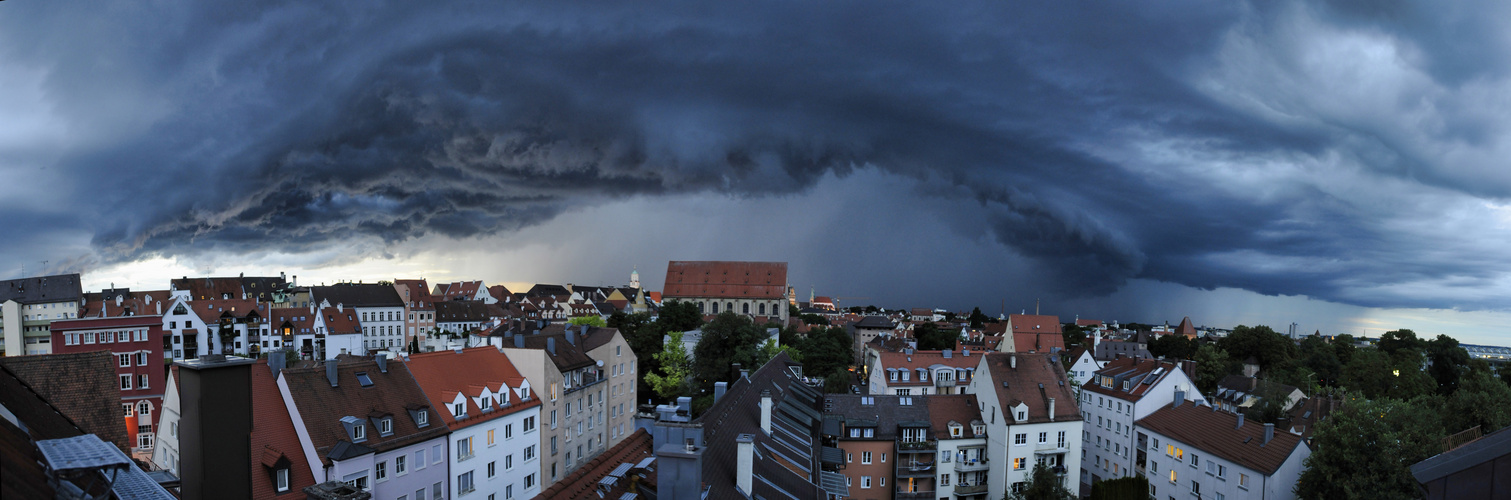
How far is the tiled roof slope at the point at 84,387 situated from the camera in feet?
52.5

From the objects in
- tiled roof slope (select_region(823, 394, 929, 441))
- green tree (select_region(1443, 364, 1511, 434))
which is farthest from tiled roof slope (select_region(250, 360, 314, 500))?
green tree (select_region(1443, 364, 1511, 434))

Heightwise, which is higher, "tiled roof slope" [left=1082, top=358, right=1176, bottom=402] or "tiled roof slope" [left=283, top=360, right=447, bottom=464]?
"tiled roof slope" [left=283, top=360, right=447, bottom=464]

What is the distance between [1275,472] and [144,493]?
139 feet

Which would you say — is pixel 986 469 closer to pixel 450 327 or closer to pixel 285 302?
pixel 450 327

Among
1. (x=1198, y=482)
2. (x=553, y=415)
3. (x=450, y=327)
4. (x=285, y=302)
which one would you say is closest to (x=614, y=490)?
(x=553, y=415)

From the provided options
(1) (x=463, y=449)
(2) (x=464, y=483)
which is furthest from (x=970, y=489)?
(1) (x=463, y=449)

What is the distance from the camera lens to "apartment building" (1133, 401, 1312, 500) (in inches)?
1264

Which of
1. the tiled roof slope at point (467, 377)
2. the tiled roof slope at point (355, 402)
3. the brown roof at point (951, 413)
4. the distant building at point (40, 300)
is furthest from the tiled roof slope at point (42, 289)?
the brown roof at point (951, 413)

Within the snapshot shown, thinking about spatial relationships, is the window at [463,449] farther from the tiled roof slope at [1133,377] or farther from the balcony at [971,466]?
the tiled roof slope at [1133,377]

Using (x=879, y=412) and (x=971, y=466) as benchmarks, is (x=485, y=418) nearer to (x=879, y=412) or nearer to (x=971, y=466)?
(x=879, y=412)

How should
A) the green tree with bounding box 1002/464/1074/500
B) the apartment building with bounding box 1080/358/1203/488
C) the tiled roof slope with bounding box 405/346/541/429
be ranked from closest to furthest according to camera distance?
the tiled roof slope with bounding box 405/346/541/429, the green tree with bounding box 1002/464/1074/500, the apartment building with bounding box 1080/358/1203/488

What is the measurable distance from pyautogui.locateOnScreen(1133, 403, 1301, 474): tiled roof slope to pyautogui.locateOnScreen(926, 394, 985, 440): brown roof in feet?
40.7

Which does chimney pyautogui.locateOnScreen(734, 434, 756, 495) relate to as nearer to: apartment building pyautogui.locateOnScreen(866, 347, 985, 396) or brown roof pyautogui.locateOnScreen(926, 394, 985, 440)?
brown roof pyautogui.locateOnScreen(926, 394, 985, 440)

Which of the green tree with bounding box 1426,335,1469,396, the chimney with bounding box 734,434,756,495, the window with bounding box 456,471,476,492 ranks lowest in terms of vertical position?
the green tree with bounding box 1426,335,1469,396
